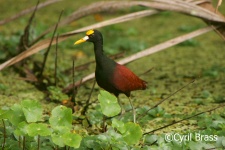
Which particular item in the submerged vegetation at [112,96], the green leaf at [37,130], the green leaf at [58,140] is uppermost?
the green leaf at [37,130]

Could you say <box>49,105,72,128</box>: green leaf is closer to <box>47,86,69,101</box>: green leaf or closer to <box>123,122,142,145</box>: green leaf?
<box>123,122,142,145</box>: green leaf

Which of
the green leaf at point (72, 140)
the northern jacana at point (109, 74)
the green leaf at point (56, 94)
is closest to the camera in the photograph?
the green leaf at point (72, 140)

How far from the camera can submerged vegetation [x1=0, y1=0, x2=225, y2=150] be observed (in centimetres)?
260

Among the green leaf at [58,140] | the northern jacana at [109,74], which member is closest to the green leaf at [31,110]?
the green leaf at [58,140]

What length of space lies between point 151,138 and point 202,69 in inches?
65.9

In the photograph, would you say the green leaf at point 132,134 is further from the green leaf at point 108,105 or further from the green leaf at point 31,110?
the green leaf at point 31,110

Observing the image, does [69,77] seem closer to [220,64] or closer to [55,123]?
[220,64]

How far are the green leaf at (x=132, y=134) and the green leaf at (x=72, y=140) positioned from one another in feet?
0.84

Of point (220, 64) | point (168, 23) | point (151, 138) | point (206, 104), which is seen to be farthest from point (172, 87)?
point (168, 23)

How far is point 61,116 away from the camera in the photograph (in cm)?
260

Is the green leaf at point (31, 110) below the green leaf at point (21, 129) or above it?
above

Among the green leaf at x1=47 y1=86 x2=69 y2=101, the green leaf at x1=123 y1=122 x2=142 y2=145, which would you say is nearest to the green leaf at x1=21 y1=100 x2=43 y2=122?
the green leaf at x1=123 y1=122 x2=142 y2=145

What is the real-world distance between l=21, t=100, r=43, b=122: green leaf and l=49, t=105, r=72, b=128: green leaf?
0.07 metres

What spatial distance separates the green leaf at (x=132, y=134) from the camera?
2.60 metres
